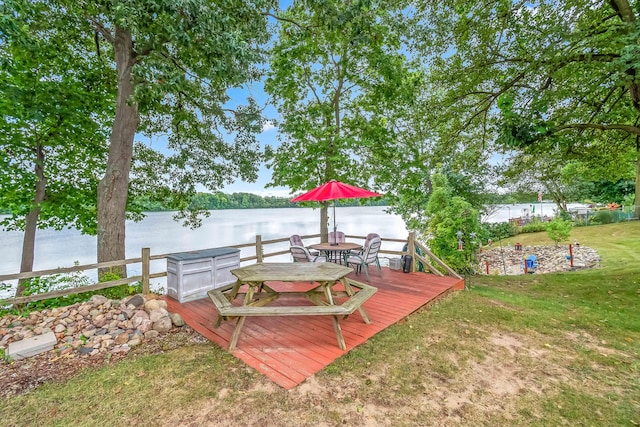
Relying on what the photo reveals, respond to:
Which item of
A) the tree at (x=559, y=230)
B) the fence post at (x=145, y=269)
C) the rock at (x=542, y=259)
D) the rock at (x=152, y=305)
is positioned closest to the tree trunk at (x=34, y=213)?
the fence post at (x=145, y=269)

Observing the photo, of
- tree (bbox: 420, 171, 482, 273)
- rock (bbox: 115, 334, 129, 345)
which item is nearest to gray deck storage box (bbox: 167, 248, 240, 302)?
rock (bbox: 115, 334, 129, 345)

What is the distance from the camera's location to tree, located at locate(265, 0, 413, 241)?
8.15m

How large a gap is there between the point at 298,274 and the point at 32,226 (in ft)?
26.4

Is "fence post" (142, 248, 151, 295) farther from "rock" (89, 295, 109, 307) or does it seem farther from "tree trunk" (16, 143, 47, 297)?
"tree trunk" (16, 143, 47, 297)

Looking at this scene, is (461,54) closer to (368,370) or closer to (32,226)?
(368,370)

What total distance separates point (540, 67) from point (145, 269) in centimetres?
813

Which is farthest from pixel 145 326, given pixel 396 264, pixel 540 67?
pixel 540 67

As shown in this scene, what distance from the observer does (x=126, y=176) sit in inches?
221

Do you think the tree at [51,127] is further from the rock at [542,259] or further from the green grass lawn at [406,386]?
the rock at [542,259]

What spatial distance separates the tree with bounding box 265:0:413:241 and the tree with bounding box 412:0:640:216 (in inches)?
69.7

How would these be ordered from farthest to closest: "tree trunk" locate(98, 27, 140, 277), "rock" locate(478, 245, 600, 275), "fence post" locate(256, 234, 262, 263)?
"rock" locate(478, 245, 600, 275) < "fence post" locate(256, 234, 262, 263) < "tree trunk" locate(98, 27, 140, 277)

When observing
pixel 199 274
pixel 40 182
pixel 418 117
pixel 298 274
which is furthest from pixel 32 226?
pixel 418 117

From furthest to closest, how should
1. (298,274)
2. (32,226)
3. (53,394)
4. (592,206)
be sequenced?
1. (592,206)
2. (32,226)
3. (298,274)
4. (53,394)

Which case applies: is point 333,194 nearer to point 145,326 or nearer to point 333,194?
point 333,194
